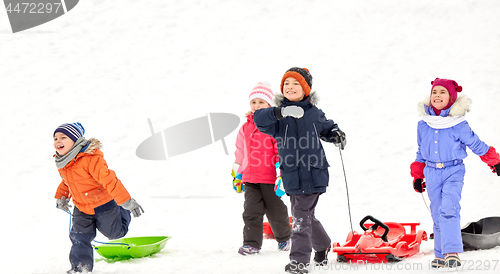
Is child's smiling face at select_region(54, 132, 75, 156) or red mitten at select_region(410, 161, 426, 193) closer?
child's smiling face at select_region(54, 132, 75, 156)

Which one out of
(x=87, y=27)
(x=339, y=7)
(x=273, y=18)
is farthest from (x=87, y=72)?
(x=339, y=7)

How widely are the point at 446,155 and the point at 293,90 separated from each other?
4.21ft

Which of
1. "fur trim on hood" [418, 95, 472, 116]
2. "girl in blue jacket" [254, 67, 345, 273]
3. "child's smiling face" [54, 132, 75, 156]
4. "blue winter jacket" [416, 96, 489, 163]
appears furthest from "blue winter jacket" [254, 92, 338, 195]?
"child's smiling face" [54, 132, 75, 156]

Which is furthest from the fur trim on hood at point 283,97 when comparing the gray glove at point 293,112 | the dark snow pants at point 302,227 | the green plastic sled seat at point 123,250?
the green plastic sled seat at point 123,250

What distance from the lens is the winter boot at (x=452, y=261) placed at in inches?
139

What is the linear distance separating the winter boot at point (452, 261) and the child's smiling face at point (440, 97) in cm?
114

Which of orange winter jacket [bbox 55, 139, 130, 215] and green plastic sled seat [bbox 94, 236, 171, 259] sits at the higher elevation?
orange winter jacket [bbox 55, 139, 130, 215]

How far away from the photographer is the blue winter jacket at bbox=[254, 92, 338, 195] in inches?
141

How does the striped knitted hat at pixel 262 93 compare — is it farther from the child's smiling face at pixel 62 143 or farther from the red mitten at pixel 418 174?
the child's smiling face at pixel 62 143

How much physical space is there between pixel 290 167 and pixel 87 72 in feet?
25.3

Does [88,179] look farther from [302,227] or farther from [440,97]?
[440,97]

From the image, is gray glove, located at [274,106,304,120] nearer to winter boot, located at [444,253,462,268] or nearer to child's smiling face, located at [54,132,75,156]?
winter boot, located at [444,253,462,268]

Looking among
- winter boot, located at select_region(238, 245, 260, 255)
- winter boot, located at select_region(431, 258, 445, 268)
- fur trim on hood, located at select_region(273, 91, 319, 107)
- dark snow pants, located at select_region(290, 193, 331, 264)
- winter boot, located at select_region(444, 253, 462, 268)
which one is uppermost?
fur trim on hood, located at select_region(273, 91, 319, 107)

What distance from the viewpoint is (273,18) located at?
11953 millimetres
